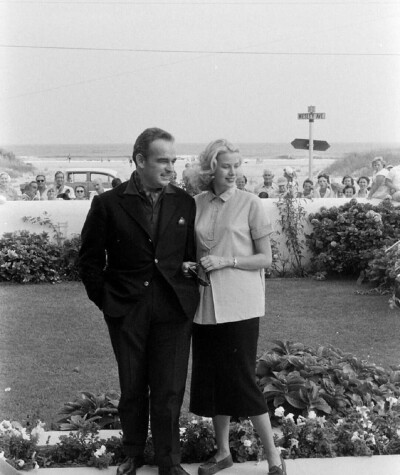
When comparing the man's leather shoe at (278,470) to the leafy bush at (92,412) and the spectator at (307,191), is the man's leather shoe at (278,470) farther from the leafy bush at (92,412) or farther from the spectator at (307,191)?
the spectator at (307,191)

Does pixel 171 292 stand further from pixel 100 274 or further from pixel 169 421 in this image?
pixel 169 421

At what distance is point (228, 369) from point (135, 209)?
88 centimetres

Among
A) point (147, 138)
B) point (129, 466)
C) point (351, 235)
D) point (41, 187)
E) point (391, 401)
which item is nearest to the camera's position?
point (147, 138)

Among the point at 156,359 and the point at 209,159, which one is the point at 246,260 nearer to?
the point at 209,159

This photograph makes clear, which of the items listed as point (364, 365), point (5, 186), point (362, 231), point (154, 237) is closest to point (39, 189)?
point (5, 186)

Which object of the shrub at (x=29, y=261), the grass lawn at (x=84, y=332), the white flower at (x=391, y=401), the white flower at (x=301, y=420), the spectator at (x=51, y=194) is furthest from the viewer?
the spectator at (x=51, y=194)

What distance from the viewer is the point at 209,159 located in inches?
149

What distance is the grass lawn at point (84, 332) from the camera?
20.3 ft

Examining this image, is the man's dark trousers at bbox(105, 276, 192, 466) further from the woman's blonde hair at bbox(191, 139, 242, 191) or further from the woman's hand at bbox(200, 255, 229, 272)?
the woman's blonde hair at bbox(191, 139, 242, 191)

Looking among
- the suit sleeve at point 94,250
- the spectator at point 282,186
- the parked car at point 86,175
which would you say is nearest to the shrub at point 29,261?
the spectator at point 282,186

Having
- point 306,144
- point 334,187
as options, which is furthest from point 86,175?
point 334,187

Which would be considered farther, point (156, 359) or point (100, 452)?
point (100, 452)

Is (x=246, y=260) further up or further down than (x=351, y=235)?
further up

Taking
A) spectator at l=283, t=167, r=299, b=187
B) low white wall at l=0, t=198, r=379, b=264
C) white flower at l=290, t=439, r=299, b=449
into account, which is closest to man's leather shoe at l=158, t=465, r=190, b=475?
white flower at l=290, t=439, r=299, b=449
